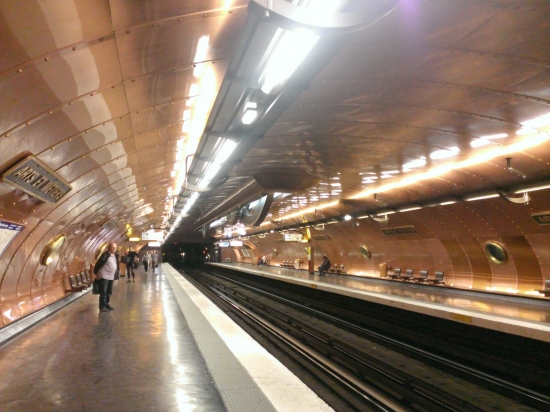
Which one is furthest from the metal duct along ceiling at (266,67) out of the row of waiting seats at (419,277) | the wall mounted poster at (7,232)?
the row of waiting seats at (419,277)

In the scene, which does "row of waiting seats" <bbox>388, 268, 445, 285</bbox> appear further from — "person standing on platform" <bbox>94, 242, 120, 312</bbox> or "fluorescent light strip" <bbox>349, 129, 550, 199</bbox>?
"person standing on platform" <bbox>94, 242, 120, 312</bbox>

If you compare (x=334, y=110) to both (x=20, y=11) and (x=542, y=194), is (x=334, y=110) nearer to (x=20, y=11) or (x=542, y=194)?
(x=20, y=11)

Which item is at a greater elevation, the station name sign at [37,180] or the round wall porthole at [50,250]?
the station name sign at [37,180]

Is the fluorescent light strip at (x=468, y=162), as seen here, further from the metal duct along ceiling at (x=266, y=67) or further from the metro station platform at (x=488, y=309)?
the metal duct along ceiling at (x=266, y=67)

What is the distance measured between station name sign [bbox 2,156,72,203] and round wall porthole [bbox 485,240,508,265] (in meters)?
12.3

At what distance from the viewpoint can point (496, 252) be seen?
1358cm

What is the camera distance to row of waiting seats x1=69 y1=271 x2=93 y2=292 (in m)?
13.1

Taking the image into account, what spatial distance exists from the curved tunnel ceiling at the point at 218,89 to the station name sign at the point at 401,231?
595cm

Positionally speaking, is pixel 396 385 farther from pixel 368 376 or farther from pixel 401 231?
pixel 401 231

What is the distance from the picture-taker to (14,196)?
19.1ft

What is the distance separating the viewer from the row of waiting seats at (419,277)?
1675 centimetres

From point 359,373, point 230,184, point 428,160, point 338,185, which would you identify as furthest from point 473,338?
point 230,184

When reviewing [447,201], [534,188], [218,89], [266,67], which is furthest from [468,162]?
[266,67]

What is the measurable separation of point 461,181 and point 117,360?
9385 mm
